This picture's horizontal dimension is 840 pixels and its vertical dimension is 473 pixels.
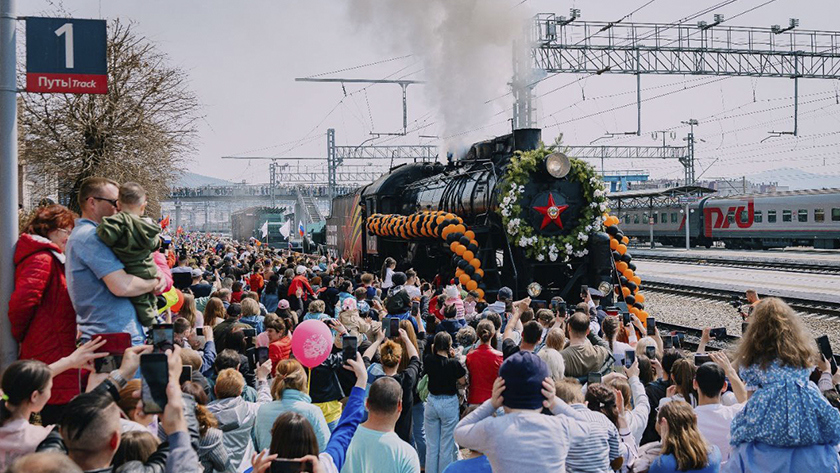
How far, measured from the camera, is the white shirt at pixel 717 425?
4.10 metres

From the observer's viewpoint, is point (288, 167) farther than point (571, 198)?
Yes

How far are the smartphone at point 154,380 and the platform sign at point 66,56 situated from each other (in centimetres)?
274

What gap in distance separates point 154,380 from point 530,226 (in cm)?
1048

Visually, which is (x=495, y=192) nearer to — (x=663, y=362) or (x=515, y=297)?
(x=515, y=297)

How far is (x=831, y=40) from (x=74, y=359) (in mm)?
30499

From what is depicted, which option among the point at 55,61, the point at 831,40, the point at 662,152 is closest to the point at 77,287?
the point at 55,61

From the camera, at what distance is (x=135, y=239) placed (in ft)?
12.1

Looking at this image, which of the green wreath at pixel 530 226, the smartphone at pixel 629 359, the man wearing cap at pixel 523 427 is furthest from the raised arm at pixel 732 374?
the green wreath at pixel 530 226

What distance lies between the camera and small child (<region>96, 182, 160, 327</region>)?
364 cm

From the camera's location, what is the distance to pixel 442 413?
5.85 m

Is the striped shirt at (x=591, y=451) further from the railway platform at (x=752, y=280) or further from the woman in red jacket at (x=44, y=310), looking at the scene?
the railway platform at (x=752, y=280)

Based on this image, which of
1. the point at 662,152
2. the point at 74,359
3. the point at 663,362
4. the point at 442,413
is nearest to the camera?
the point at 74,359

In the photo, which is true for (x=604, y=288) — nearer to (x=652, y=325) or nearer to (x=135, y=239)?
(x=652, y=325)

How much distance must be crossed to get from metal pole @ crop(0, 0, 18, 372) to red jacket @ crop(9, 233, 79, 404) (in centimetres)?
6
